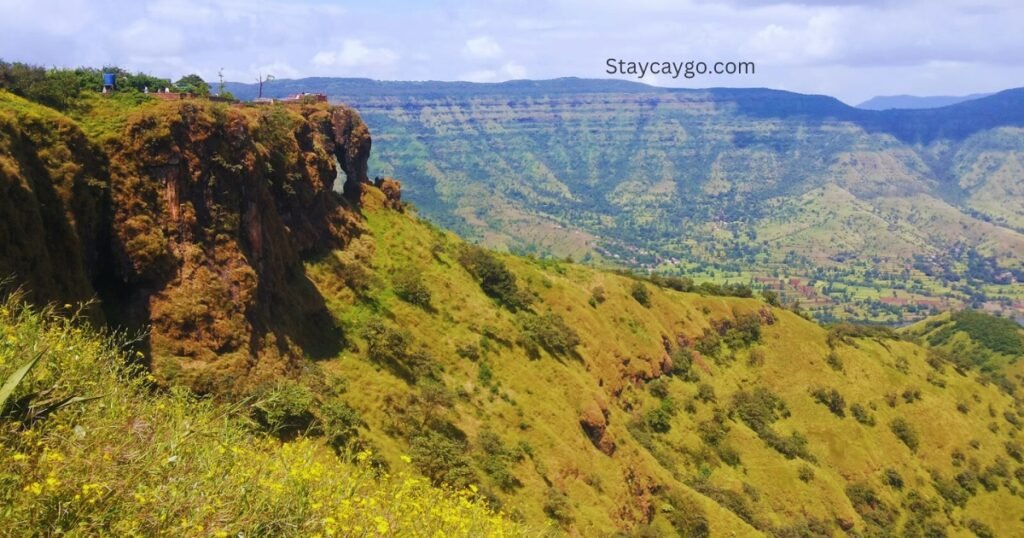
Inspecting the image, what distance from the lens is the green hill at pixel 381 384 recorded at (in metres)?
11.2

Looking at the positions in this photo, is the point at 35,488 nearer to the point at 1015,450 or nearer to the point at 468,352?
the point at 468,352

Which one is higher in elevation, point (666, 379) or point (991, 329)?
point (666, 379)

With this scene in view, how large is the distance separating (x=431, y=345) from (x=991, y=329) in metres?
170

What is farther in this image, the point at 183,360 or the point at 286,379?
the point at 286,379

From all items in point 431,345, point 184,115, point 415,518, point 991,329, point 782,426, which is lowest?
point 991,329

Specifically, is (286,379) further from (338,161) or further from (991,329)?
(991,329)

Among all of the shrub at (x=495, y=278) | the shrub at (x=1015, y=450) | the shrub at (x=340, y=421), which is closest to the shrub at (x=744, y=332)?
the shrub at (x=1015, y=450)

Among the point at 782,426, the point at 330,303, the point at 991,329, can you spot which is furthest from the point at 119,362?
the point at 991,329

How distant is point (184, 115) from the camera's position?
3102cm

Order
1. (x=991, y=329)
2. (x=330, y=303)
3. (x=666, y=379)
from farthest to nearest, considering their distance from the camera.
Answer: (x=991, y=329) < (x=666, y=379) < (x=330, y=303)

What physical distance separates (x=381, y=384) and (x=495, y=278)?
71.3 feet

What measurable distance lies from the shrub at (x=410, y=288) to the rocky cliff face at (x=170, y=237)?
10381mm

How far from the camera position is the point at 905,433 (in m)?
73.8

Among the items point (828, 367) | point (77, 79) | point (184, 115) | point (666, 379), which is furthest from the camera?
point (828, 367)
